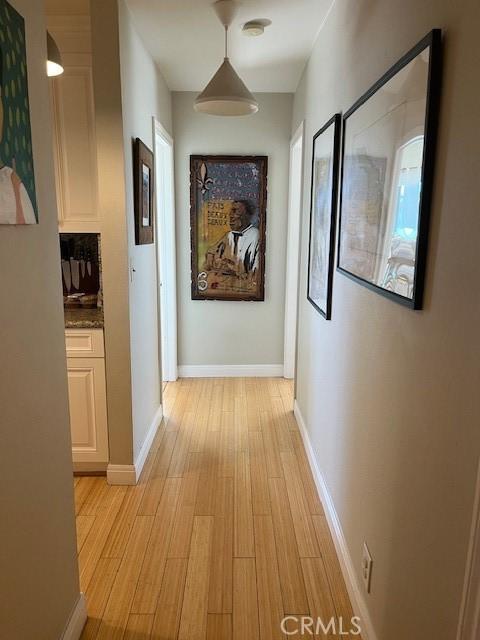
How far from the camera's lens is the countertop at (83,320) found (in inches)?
106

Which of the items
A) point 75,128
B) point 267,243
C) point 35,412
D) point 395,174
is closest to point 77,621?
point 35,412

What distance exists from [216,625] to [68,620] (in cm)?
54

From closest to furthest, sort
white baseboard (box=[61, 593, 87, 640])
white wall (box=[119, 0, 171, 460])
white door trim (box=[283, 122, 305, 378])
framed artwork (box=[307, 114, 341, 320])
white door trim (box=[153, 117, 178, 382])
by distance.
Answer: white baseboard (box=[61, 593, 87, 640]), framed artwork (box=[307, 114, 341, 320]), white wall (box=[119, 0, 171, 460]), white door trim (box=[153, 117, 178, 382]), white door trim (box=[283, 122, 305, 378])

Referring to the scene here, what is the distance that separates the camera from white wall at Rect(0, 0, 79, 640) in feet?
4.05

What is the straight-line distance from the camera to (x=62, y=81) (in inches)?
103

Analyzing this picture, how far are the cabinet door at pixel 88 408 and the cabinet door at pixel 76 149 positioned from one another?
0.77 meters

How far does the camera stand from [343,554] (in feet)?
6.91

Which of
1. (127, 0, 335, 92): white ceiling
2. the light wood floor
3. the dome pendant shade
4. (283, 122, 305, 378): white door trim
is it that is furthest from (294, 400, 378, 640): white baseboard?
Result: (127, 0, 335, 92): white ceiling

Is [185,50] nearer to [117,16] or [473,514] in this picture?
[117,16]

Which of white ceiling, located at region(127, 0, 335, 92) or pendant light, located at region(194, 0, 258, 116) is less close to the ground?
white ceiling, located at region(127, 0, 335, 92)

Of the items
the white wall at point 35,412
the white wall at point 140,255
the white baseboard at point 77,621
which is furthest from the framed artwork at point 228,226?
the white baseboard at point 77,621

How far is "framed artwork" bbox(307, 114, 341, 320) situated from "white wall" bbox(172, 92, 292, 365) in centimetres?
138

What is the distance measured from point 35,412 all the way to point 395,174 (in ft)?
4.17

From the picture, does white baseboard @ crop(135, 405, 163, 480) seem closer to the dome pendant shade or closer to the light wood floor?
the light wood floor
